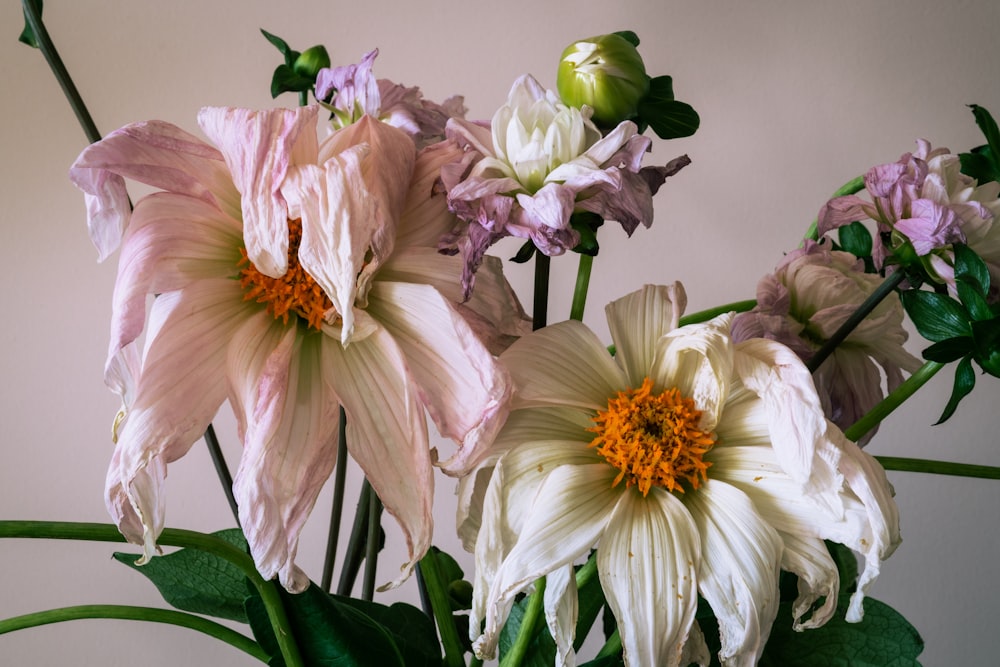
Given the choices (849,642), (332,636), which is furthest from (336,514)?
(849,642)

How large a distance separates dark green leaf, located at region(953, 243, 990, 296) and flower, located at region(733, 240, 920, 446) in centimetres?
7

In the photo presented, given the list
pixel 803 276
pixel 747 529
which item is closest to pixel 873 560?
pixel 747 529

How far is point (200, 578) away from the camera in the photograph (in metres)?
0.43

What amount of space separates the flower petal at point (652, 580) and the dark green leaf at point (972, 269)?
0.13 metres

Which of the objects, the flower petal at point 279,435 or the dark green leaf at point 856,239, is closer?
the flower petal at point 279,435

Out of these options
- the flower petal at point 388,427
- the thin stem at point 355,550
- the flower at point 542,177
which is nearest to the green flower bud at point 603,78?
the flower at point 542,177

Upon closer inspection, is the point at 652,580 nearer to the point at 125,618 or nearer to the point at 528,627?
the point at 528,627

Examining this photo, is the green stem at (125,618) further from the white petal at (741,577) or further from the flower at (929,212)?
the flower at (929,212)

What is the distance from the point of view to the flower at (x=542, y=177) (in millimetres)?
302

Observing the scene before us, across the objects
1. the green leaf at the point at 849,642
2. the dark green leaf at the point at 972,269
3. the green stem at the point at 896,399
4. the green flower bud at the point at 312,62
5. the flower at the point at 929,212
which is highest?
the green flower bud at the point at 312,62

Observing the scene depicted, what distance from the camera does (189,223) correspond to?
32cm

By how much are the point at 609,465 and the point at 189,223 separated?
174 millimetres

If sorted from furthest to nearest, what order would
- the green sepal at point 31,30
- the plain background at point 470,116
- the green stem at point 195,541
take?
the plain background at point 470,116 → the green sepal at point 31,30 → the green stem at point 195,541

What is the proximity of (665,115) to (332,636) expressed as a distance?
229 millimetres
